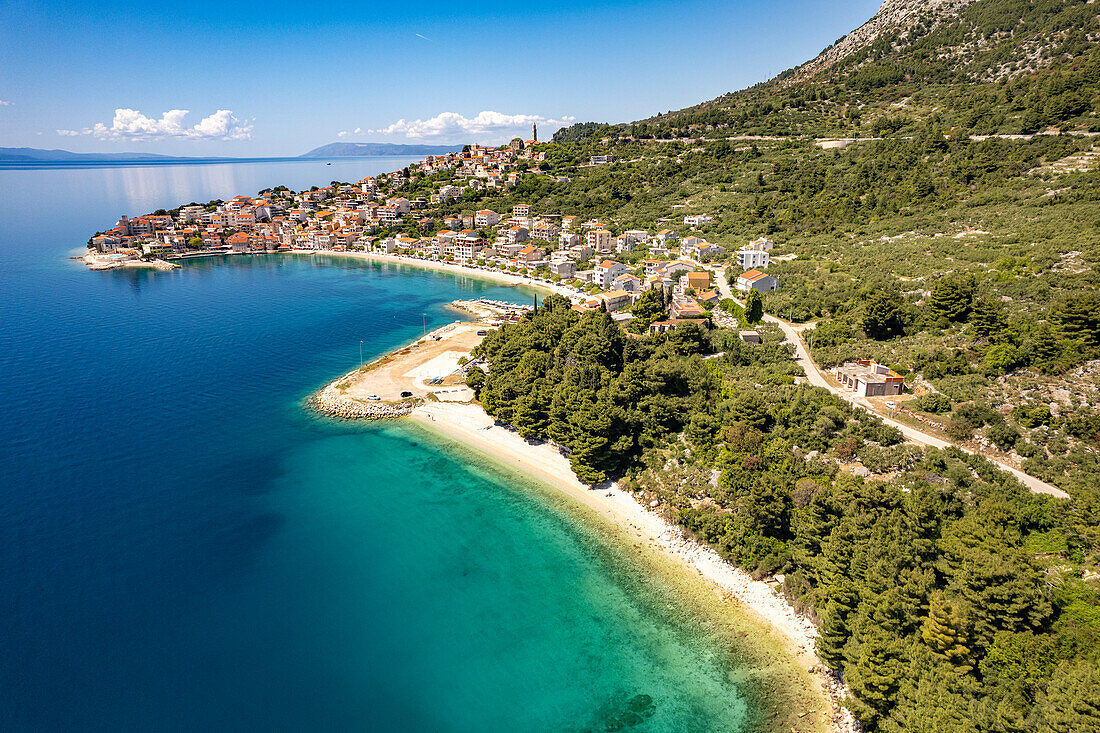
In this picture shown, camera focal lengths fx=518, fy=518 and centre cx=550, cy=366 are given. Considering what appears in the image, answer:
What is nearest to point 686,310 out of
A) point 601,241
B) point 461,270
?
point 601,241

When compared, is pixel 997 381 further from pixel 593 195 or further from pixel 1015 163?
pixel 593 195

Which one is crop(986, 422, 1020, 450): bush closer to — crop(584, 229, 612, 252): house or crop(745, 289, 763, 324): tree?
crop(745, 289, 763, 324): tree


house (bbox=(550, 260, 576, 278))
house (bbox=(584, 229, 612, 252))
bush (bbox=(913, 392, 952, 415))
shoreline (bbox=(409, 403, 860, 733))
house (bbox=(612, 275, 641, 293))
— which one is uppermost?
house (bbox=(584, 229, 612, 252))

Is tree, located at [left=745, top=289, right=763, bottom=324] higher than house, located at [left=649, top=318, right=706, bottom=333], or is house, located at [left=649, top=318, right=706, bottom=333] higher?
tree, located at [left=745, top=289, right=763, bottom=324]

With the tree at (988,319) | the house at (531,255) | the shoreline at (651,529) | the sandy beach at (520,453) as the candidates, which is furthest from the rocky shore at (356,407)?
the house at (531,255)

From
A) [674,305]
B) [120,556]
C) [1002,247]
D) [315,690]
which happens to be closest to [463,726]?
[315,690]

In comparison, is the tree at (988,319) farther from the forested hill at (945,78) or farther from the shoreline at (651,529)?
the forested hill at (945,78)

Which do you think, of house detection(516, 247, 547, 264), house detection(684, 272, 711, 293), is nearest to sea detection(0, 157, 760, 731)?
house detection(684, 272, 711, 293)
